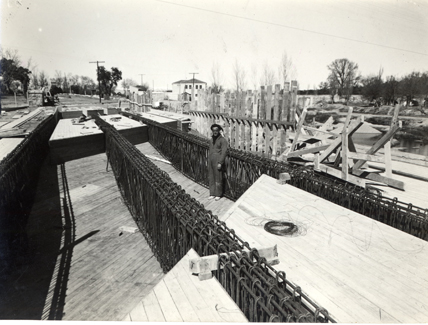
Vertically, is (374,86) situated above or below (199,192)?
above

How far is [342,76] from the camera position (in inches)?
2697

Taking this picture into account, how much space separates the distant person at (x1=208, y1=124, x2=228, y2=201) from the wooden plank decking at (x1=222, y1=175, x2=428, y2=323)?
234 centimetres

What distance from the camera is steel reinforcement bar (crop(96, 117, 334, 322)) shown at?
7.53ft

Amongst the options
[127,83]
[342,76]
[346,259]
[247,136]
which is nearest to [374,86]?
[342,76]

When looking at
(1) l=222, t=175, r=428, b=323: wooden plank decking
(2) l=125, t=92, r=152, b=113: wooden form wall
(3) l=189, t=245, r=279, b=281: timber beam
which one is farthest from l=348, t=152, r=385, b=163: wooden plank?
(2) l=125, t=92, r=152, b=113: wooden form wall

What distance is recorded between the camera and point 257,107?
12.6m

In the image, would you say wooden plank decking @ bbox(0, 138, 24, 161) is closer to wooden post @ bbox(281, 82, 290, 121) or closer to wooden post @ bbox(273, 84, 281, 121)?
wooden post @ bbox(273, 84, 281, 121)

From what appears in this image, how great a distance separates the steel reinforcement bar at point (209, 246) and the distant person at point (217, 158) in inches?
75.1

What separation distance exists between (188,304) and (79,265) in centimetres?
302

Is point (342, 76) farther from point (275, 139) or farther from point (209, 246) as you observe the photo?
point (209, 246)

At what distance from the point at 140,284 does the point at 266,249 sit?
83.7 inches

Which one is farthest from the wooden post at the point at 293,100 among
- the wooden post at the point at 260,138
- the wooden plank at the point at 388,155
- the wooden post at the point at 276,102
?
the wooden plank at the point at 388,155

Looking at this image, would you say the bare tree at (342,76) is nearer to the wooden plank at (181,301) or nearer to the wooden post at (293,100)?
the wooden post at (293,100)

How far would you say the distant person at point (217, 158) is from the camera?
7.61 m
